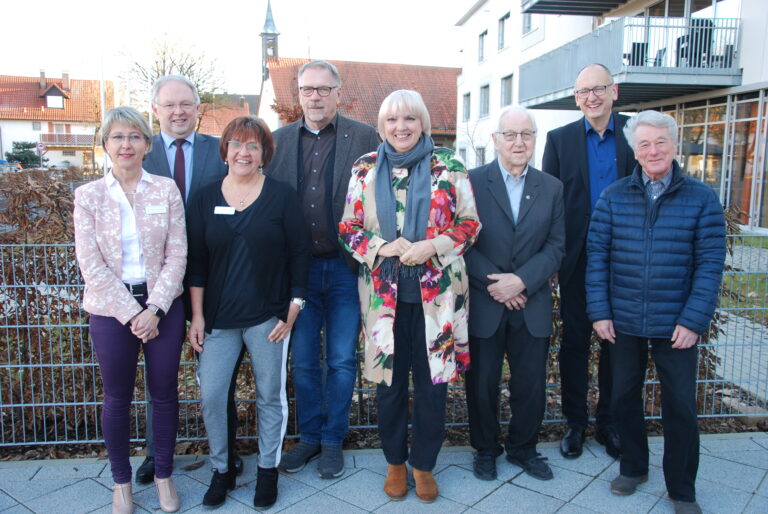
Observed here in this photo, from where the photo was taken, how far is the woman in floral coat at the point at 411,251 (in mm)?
3061

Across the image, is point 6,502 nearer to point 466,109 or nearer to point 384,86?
point 466,109

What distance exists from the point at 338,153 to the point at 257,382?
4.63ft

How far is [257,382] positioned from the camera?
3.18 m

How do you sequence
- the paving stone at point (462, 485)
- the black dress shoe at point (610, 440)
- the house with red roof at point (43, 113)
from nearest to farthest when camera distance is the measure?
the paving stone at point (462, 485) < the black dress shoe at point (610, 440) < the house with red roof at point (43, 113)

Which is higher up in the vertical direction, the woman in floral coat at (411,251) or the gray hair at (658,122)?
the gray hair at (658,122)

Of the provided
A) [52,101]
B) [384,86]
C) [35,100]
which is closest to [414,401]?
[384,86]

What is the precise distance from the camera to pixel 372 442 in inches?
157

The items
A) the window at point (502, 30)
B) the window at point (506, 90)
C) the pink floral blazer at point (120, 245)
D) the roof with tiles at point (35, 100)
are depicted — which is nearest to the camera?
the pink floral blazer at point (120, 245)

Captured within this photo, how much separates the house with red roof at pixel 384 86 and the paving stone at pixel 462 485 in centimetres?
3439

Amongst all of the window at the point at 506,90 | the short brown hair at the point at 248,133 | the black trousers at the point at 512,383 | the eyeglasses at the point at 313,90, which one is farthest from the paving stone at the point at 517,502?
the window at the point at 506,90

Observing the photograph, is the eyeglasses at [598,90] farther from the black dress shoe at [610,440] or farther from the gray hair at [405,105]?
the black dress shoe at [610,440]

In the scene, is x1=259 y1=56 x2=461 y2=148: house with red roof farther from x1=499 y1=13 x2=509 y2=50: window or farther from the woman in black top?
the woman in black top

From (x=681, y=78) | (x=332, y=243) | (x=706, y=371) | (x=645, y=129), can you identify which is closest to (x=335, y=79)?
(x=332, y=243)

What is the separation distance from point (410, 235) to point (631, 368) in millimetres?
1409
